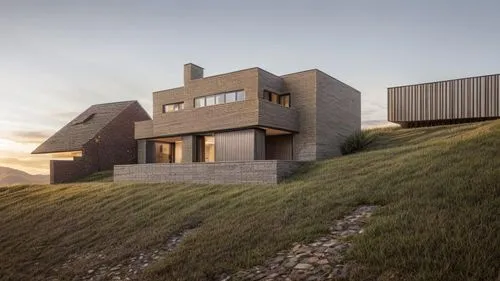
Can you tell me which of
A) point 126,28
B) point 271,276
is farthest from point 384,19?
point 271,276

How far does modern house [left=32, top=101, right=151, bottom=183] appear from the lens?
31.6 metres

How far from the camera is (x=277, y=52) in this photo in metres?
21.8

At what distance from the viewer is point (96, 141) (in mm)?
33344

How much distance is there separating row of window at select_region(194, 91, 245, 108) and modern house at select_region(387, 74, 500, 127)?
15.1 metres

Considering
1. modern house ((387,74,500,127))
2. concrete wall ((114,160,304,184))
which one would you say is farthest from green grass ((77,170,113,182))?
modern house ((387,74,500,127))

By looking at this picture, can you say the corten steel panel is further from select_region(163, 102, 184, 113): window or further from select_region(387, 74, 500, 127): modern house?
select_region(387, 74, 500, 127): modern house

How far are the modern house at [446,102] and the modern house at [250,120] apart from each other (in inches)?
220

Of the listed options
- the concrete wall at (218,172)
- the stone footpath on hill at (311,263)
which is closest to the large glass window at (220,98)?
the concrete wall at (218,172)

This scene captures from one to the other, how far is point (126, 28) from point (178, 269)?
53.7ft

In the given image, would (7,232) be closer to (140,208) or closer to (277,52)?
(140,208)

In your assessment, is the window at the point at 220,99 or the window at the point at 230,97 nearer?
the window at the point at 230,97

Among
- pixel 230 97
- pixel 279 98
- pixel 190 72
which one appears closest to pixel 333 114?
pixel 279 98

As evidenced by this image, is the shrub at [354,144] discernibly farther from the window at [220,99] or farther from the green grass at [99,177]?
the green grass at [99,177]

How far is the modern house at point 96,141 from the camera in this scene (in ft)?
104
